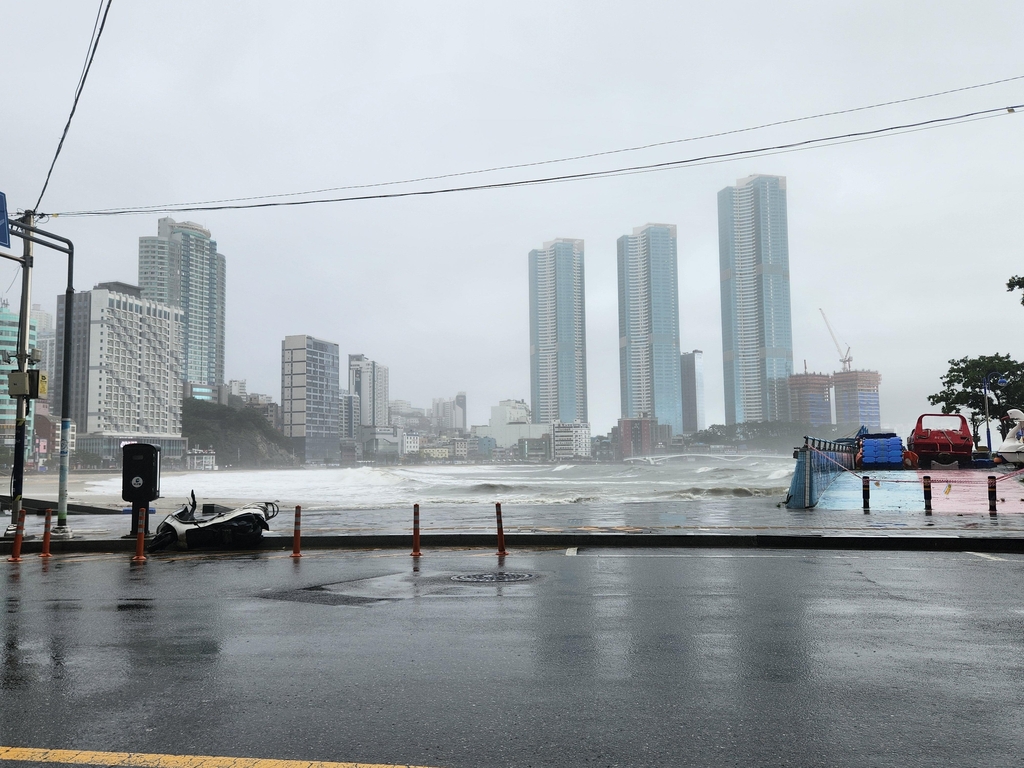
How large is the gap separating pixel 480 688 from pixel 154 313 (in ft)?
698

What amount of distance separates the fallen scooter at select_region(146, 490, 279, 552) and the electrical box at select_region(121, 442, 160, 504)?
6.20ft

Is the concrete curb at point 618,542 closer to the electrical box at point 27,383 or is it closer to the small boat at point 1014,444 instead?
the electrical box at point 27,383

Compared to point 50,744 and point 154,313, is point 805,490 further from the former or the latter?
point 154,313

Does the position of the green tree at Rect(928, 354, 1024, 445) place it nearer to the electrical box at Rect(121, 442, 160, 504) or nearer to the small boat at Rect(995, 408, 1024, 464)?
the small boat at Rect(995, 408, 1024, 464)

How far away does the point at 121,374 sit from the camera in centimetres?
18088

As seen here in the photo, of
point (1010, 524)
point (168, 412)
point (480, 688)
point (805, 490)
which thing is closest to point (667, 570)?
point (480, 688)

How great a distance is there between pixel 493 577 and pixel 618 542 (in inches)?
194

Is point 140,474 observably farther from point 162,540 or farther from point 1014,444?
point 1014,444

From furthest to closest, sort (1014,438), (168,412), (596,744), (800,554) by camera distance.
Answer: (168,412) < (1014,438) < (800,554) < (596,744)

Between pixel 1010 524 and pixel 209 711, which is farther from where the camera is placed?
pixel 1010 524

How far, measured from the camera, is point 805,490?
23.1 m

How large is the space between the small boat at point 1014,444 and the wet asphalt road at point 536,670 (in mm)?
39632

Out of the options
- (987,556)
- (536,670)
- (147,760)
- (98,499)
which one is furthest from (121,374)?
(147,760)

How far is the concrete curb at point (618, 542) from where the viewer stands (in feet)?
46.3
